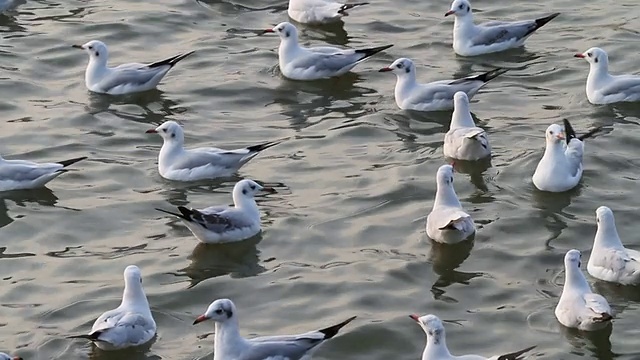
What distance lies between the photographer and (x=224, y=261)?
13383mm

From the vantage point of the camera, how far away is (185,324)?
12.1 meters

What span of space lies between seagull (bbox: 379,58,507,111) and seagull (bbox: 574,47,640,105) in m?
1.19

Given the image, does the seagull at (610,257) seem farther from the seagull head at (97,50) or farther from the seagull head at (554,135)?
the seagull head at (97,50)

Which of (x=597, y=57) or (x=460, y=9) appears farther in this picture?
(x=460, y=9)

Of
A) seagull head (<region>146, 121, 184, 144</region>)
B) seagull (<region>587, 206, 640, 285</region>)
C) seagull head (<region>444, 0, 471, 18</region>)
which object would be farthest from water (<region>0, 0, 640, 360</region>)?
seagull head (<region>444, 0, 471, 18</region>)

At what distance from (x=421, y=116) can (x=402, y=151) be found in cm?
127

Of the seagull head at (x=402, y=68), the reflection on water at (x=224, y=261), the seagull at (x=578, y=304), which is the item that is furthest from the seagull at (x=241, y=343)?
the seagull head at (x=402, y=68)

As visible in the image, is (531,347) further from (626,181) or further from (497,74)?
(497,74)

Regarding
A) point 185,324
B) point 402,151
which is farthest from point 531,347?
point 402,151

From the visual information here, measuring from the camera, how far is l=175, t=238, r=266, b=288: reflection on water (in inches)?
514

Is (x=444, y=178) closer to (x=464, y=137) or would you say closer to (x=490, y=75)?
(x=464, y=137)

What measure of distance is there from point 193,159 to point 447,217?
10.3ft

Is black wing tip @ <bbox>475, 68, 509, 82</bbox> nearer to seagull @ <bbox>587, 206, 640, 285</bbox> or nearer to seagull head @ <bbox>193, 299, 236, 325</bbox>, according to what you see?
seagull @ <bbox>587, 206, 640, 285</bbox>

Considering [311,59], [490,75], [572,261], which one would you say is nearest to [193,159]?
[311,59]
